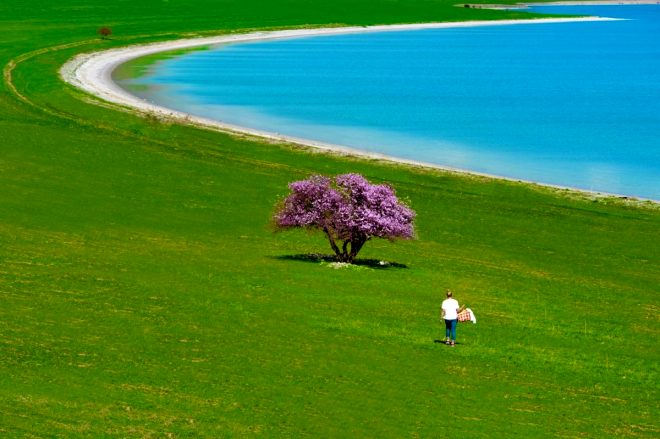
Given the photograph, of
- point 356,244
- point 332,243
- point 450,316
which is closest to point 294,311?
point 450,316

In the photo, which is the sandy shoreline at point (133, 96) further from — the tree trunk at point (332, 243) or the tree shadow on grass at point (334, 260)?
the tree trunk at point (332, 243)

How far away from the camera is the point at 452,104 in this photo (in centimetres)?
12481

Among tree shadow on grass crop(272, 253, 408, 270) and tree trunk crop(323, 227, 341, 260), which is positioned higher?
tree trunk crop(323, 227, 341, 260)

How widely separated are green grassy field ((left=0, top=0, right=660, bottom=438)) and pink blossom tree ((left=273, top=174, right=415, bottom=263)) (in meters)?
1.46

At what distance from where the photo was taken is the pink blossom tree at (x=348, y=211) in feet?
153

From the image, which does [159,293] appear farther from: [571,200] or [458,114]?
[458,114]

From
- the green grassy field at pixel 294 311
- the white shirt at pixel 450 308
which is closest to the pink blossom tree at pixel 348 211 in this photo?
the green grassy field at pixel 294 311

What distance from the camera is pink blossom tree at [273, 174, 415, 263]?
153ft

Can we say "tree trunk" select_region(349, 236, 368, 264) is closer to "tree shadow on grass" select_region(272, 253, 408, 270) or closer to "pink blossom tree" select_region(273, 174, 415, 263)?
"pink blossom tree" select_region(273, 174, 415, 263)

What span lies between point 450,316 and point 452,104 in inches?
3600

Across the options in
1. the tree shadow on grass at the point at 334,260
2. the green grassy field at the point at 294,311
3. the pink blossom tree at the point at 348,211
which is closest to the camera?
the green grassy field at the point at 294,311

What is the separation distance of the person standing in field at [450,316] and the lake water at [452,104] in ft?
133

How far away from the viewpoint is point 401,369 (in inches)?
1309

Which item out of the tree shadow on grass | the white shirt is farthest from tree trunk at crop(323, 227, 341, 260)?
the white shirt
